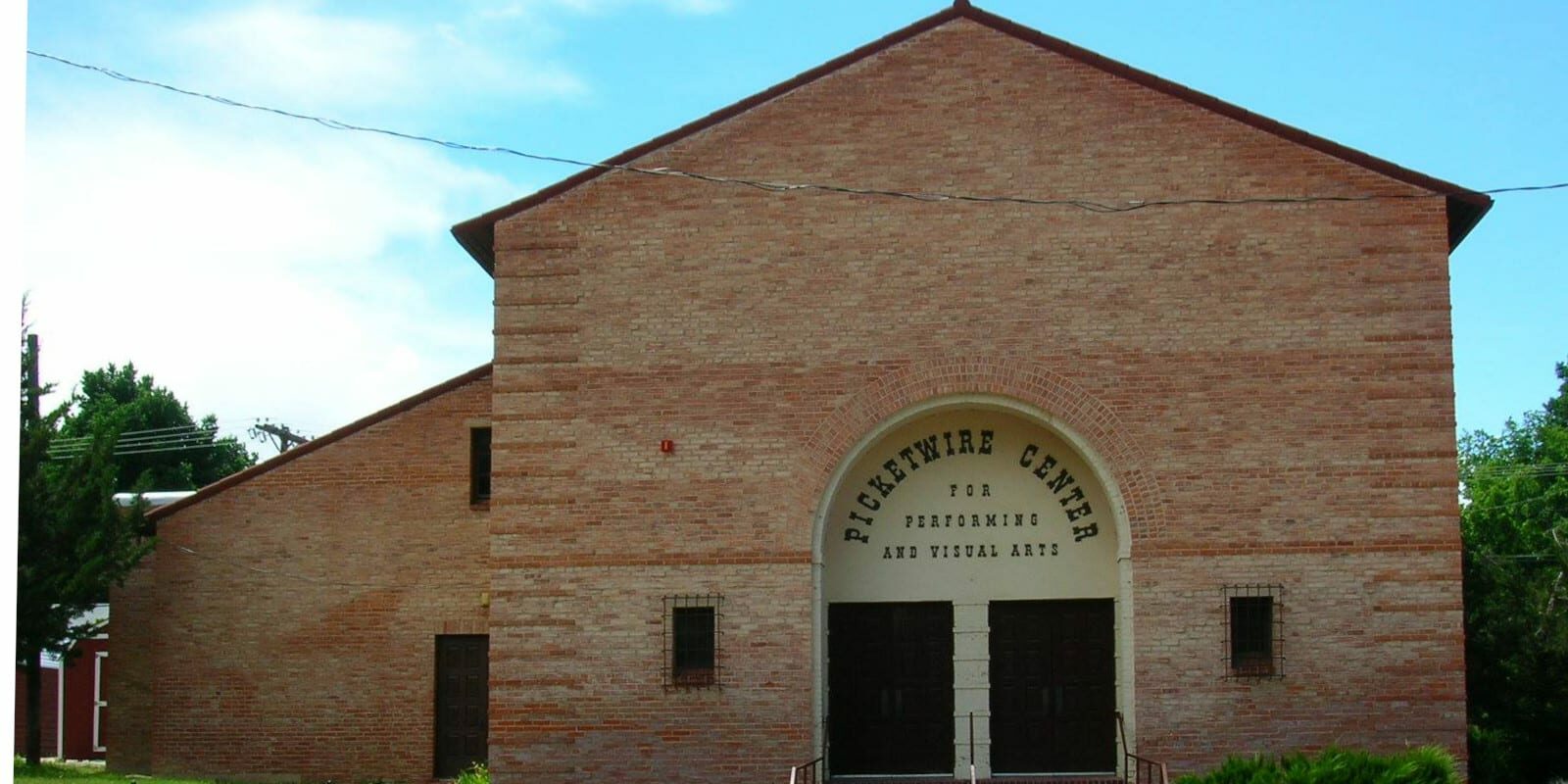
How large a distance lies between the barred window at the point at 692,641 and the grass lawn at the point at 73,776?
8.43 metres

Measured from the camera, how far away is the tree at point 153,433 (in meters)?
55.7

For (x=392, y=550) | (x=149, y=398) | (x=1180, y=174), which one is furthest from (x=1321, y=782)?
(x=149, y=398)

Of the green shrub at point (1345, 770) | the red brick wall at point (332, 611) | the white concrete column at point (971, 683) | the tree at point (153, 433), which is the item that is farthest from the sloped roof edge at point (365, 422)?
the tree at point (153, 433)

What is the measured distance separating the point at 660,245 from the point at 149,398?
4194cm

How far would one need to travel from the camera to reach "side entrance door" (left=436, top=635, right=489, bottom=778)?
24688 mm

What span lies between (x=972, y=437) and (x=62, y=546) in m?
14.6

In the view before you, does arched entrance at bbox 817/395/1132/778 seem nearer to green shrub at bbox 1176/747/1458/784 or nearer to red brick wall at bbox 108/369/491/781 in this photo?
green shrub at bbox 1176/747/1458/784

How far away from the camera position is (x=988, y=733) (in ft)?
67.1

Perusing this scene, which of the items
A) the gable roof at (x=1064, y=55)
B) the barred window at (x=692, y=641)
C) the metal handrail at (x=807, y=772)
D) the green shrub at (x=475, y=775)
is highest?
the gable roof at (x=1064, y=55)

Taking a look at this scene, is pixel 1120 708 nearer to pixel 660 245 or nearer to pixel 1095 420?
pixel 1095 420

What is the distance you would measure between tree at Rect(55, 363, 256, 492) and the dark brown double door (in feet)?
132

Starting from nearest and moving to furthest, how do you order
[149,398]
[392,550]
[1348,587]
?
[1348,587]
[392,550]
[149,398]

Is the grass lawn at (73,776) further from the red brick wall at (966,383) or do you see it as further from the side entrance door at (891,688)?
the side entrance door at (891,688)

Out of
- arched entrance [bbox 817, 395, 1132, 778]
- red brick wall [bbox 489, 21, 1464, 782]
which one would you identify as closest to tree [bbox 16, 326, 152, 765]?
red brick wall [bbox 489, 21, 1464, 782]
